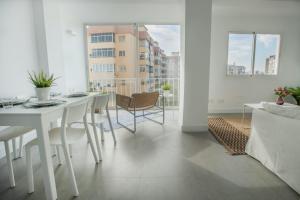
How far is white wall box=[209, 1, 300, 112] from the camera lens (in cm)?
440

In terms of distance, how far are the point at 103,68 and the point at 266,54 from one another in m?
4.29

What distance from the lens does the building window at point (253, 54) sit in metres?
4.54

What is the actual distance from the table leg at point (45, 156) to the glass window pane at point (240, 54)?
4.36 m

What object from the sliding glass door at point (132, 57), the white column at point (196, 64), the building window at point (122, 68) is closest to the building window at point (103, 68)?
the sliding glass door at point (132, 57)

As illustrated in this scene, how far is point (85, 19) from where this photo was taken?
4.47 m

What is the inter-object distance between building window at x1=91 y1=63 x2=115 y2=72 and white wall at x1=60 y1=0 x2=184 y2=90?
29 cm

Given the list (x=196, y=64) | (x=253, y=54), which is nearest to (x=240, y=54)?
(x=253, y=54)

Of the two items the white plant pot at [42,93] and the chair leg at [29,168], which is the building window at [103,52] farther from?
the chair leg at [29,168]

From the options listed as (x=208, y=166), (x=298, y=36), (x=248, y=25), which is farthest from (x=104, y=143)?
(x=298, y=36)

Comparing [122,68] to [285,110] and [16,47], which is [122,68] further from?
[285,110]

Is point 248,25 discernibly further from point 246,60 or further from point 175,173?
point 175,173

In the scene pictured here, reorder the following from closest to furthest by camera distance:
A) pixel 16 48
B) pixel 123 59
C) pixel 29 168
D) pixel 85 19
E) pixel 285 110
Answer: pixel 29 168 < pixel 285 110 < pixel 16 48 < pixel 85 19 < pixel 123 59

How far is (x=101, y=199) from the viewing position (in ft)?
5.12

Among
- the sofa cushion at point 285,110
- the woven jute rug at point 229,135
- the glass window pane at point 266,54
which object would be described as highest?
the glass window pane at point 266,54
